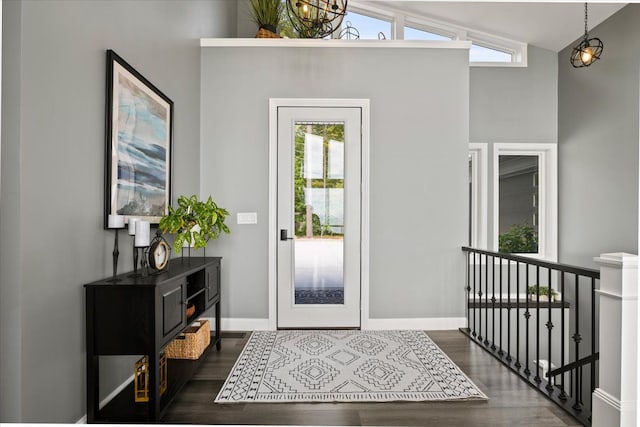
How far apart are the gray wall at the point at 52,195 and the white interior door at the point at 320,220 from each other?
1667mm

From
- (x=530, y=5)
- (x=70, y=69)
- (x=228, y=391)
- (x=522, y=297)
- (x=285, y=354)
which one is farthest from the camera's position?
(x=522, y=297)

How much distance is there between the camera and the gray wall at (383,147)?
152 inches

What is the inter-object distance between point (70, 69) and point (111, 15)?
579mm

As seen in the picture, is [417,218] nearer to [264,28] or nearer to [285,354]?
[285,354]

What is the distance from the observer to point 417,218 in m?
3.87

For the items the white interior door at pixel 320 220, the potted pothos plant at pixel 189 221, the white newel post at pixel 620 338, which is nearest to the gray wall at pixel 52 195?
the potted pothos plant at pixel 189 221

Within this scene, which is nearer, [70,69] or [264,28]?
[70,69]

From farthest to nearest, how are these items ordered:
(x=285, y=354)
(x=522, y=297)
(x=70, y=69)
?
(x=522, y=297) < (x=285, y=354) < (x=70, y=69)

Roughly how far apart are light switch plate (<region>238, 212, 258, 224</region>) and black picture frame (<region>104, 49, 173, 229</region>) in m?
0.87

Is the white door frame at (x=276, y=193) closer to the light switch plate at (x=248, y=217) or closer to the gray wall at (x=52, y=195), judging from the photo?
the light switch plate at (x=248, y=217)

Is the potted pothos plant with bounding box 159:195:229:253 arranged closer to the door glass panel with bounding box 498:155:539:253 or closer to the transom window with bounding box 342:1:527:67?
Answer: the transom window with bounding box 342:1:527:67

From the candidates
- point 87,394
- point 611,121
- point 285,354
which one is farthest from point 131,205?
point 611,121

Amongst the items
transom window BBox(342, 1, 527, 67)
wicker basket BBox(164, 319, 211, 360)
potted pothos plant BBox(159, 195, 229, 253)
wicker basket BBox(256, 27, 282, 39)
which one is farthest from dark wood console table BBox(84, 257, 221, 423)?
transom window BBox(342, 1, 527, 67)

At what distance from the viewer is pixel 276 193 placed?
386 cm
